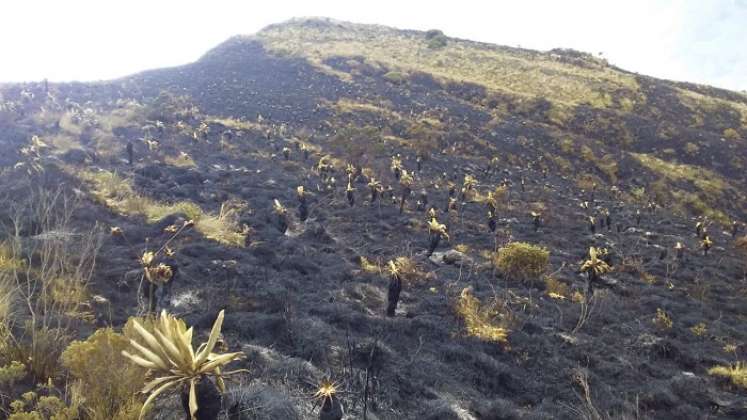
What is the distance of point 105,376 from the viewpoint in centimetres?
560

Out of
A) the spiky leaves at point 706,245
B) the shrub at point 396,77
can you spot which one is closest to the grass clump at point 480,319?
the spiky leaves at point 706,245

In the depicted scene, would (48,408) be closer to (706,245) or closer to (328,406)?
(328,406)

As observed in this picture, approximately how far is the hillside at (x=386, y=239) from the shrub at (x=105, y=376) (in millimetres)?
36

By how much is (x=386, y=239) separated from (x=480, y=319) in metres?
6.90

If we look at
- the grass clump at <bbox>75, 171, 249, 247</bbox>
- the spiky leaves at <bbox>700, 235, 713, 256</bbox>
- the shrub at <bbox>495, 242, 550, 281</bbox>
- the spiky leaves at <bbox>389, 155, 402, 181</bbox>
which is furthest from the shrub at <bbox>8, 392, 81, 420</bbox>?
the spiky leaves at <bbox>389, 155, 402, 181</bbox>

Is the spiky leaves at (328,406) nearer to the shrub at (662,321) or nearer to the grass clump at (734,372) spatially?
the grass clump at (734,372)

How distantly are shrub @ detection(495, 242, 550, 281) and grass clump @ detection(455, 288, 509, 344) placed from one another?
264 cm

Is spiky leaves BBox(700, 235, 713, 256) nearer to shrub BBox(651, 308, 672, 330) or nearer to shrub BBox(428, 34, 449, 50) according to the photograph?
shrub BBox(651, 308, 672, 330)

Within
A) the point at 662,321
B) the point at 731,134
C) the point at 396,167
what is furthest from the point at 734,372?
the point at 731,134

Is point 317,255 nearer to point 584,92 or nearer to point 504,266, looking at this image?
point 504,266

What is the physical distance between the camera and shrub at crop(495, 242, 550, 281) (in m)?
15.9

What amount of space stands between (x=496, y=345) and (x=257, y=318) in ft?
18.3

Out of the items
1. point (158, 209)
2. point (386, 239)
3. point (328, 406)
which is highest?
point (328, 406)

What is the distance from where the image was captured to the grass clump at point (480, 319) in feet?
37.6
